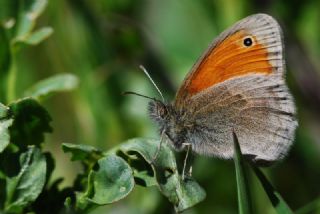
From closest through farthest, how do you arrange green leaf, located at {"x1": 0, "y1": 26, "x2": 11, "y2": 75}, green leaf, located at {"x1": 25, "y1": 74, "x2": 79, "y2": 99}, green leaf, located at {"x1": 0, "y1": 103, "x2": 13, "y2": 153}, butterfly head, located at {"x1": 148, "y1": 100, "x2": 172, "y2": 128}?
green leaf, located at {"x1": 0, "y1": 103, "x2": 13, "y2": 153} → green leaf, located at {"x1": 25, "y1": 74, "x2": 79, "y2": 99} → green leaf, located at {"x1": 0, "y1": 26, "x2": 11, "y2": 75} → butterfly head, located at {"x1": 148, "y1": 100, "x2": 172, "y2": 128}

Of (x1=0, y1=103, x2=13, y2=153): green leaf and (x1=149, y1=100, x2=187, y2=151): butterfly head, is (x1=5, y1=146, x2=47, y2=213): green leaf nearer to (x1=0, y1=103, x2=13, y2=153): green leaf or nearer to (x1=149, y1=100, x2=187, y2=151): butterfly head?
(x1=0, y1=103, x2=13, y2=153): green leaf

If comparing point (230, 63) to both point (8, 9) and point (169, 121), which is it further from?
point (8, 9)

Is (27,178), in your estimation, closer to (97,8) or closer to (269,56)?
(269,56)

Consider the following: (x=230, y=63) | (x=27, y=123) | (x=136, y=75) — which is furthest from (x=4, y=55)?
(x=136, y=75)

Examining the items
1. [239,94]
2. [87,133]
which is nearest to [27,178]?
[239,94]

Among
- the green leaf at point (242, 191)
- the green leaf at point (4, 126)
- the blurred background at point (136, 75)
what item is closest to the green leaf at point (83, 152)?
the green leaf at point (4, 126)

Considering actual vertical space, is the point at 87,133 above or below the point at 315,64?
above

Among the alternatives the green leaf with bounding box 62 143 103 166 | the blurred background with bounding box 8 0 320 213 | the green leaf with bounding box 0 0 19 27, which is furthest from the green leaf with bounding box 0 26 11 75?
the blurred background with bounding box 8 0 320 213
